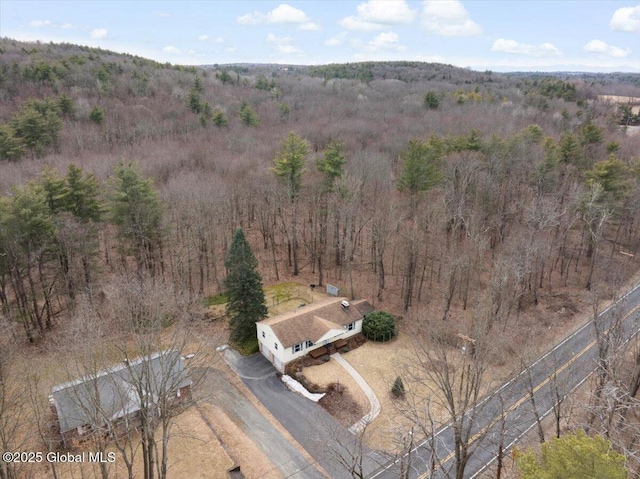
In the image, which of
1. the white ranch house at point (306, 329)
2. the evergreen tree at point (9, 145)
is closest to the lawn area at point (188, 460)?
the white ranch house at point (306, 329)

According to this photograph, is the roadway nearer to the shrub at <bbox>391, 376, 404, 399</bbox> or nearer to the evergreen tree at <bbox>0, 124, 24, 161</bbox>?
the shrub at <bbox>391, 376, 404, 399</bbox>

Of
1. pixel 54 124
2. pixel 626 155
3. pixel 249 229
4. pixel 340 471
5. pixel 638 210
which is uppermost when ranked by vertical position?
pixel 54 124

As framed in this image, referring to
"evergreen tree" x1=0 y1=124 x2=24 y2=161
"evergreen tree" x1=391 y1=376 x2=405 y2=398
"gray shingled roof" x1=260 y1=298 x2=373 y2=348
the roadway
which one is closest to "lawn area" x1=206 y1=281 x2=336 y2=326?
"gray shingled roof" x1=260 y1=298 x2=373 y2=348

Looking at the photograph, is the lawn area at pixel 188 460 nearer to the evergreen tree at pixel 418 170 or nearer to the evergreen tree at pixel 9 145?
the evergreen tree at pixel 418 170

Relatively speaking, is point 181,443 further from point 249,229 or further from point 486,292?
point 249,229

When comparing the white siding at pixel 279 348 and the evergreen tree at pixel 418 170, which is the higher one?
the evergreen tree at pixel 418 170

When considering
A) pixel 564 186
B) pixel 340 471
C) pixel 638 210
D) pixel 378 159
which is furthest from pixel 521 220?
pixel 340 471
